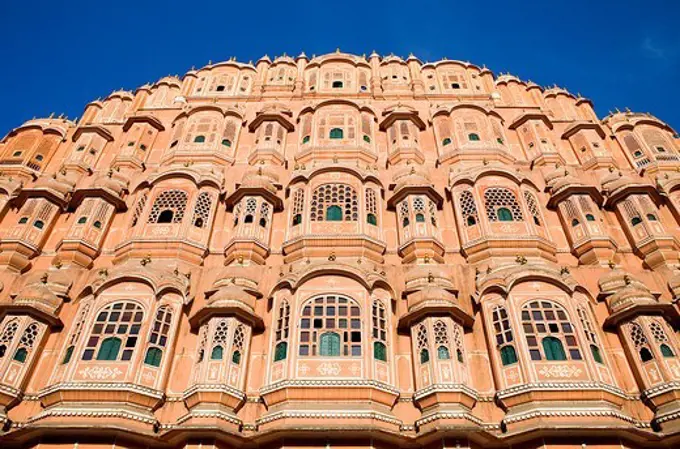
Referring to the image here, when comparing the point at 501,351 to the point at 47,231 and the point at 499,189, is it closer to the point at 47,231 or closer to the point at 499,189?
the point at 499,189

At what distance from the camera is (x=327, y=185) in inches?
817

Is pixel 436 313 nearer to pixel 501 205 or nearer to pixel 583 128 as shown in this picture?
pixel 501 205

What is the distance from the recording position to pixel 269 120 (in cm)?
2508

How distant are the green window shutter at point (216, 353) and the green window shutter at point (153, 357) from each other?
58.7 inches

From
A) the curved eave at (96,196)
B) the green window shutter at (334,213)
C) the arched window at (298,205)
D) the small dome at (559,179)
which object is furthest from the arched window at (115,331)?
the small dome at (559,179)

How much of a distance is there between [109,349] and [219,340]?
9.32ft

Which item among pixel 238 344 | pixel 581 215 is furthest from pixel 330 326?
pixel 581 215

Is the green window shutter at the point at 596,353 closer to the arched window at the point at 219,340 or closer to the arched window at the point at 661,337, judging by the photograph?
the arched window at the point at 661,337

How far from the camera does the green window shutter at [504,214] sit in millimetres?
19453

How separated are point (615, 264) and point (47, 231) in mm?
18964

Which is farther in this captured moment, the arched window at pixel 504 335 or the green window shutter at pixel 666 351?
the arched window at pixel 504 335

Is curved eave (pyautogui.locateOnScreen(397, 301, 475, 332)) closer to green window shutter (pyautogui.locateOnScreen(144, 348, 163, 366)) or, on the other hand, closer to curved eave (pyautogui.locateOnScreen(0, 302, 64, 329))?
green window shutter (pyautogui.locateOnScreen(144, 348, 163, 366))

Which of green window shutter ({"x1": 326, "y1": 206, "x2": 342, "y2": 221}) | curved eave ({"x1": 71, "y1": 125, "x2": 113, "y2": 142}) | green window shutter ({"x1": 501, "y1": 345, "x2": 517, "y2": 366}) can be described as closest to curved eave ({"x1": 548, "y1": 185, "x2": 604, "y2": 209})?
green window shutter ({"x1": 501, "y1": 345, "x2": 517, "y2": 366})

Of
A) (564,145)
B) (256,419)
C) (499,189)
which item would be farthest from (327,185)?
(564,145)
